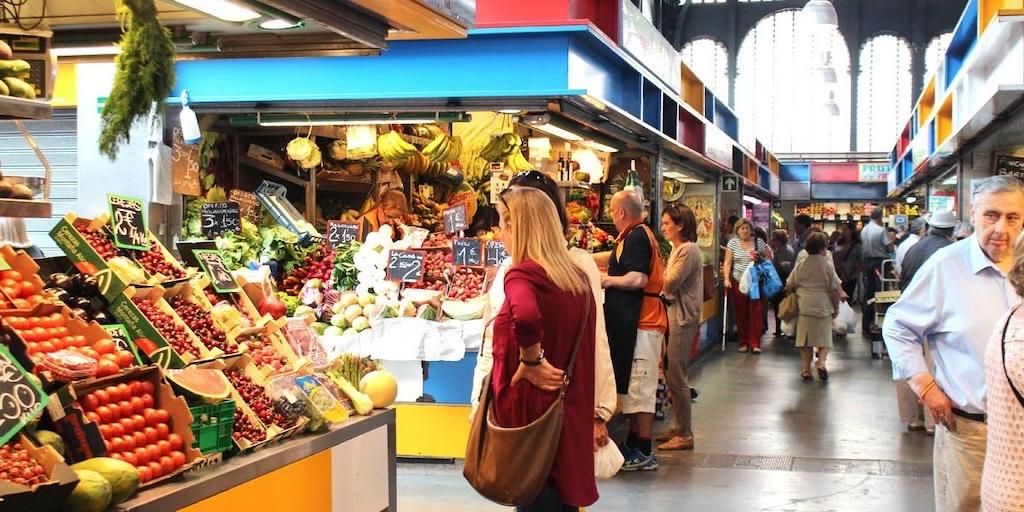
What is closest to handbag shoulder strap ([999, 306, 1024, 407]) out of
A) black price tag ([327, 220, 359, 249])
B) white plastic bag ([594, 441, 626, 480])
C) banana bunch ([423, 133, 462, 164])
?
white plastic bag ([594, 441, 626, 480])

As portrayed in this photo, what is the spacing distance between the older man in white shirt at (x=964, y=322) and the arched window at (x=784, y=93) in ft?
96.3

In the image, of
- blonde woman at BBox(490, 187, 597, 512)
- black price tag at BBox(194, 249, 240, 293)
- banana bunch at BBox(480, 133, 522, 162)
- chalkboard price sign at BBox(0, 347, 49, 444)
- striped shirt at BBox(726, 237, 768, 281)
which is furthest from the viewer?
striped shirt at BBox(726, 237, 768, 281)

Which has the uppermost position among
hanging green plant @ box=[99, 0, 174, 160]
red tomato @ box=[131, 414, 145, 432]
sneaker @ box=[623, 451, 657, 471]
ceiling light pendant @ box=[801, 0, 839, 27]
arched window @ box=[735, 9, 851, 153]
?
arched window @ box=[735, 9, 851, 153]

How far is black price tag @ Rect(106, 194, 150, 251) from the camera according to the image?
4.18 m

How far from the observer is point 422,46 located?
24.8 ft

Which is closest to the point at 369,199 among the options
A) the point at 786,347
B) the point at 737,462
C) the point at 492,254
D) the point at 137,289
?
the point at 492,254

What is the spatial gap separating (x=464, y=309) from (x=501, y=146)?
2211mm

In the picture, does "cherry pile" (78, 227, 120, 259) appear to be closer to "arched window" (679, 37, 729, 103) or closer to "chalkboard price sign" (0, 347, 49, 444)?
"chalkboard price sign" (0, 347, 49, 444)

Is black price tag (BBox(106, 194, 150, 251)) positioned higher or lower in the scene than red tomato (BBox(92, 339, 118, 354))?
higher

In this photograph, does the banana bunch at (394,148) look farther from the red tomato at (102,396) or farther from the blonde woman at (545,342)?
the red tomato at (102,396)

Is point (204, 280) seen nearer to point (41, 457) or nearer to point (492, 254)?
point (41, 457)

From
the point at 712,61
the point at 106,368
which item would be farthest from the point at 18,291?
the point at 712,61

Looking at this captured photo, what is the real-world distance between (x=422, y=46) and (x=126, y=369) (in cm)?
443

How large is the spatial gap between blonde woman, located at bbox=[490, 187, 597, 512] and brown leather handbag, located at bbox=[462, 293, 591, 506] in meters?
0.05
